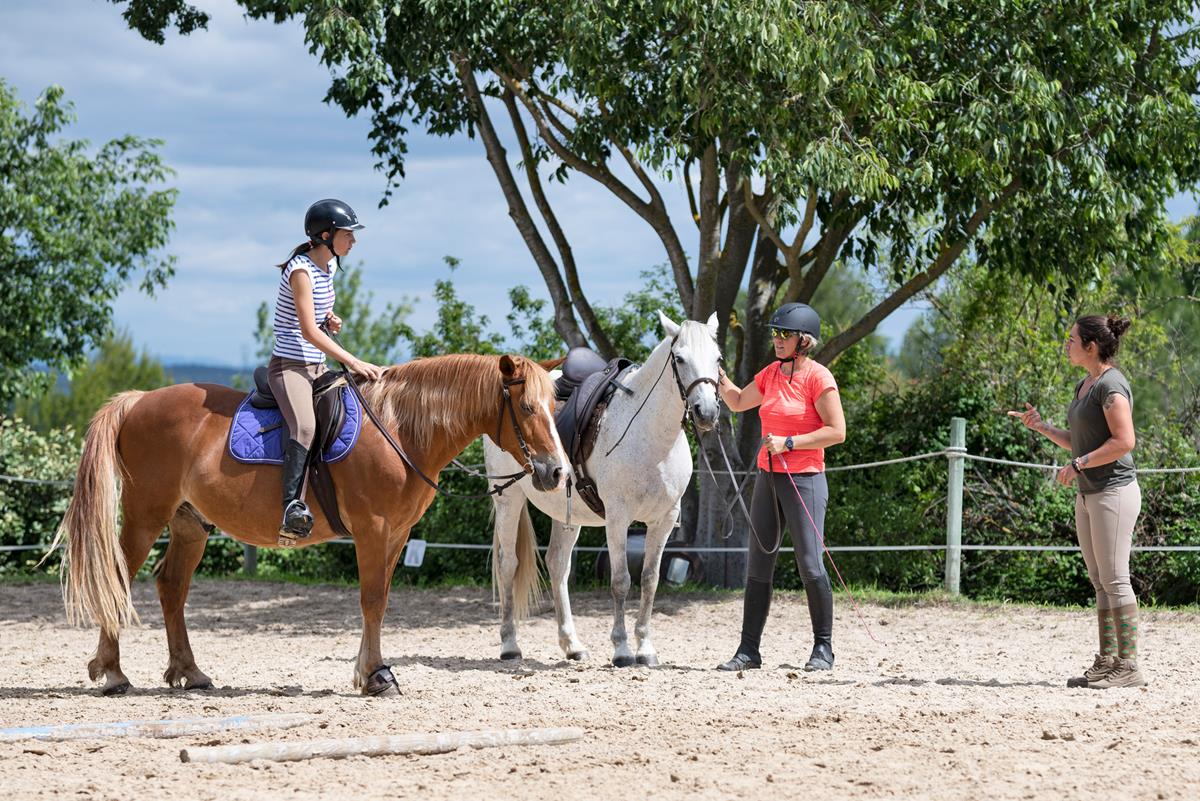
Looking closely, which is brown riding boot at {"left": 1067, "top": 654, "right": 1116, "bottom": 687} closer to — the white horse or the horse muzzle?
the white horse

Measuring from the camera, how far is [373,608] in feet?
18.9

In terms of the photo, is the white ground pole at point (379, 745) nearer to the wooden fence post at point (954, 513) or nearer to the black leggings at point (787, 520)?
the black leggings at point (787, 520)

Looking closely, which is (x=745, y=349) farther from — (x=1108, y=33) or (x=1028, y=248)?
(x=1108, y=33)

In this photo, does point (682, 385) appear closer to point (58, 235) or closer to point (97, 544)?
point (97, 544)

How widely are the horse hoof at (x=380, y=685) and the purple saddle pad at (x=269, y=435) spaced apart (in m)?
1.04

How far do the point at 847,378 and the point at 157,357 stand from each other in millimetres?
53130

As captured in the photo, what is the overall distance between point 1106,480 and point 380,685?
142 inches

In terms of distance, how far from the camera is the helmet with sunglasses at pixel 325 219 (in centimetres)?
555

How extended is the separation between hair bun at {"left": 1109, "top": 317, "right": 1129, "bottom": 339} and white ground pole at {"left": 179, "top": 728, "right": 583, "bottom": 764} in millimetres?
3250

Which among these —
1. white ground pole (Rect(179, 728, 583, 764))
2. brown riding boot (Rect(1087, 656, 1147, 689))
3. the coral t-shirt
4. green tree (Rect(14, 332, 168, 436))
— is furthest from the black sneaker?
green tree (Rect(14, 332, 168, 436))

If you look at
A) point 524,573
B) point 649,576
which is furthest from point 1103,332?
point 524,573

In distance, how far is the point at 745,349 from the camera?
11234 mm

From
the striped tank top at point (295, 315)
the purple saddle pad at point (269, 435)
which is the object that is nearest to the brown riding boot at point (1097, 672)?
the purple saddle pad at point (269, 435)

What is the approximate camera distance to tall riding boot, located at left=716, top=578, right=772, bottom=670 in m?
6.65
